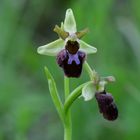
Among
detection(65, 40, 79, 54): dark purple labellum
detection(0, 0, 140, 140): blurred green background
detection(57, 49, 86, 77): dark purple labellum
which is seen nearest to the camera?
detection(57, 49, 86, 77): dark purple labellum

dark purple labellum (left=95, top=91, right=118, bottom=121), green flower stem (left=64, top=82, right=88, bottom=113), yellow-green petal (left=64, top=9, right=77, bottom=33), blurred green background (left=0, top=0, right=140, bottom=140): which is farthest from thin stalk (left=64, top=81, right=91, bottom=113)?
blurred green background (left=0, top=0, right=140, bottom=140)

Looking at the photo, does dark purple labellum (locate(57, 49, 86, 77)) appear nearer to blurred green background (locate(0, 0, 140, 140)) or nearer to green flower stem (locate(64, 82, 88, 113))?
green flower stem (locate(64, 82, 88, 113))

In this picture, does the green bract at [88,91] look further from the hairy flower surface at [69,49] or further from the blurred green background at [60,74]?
the blurred green background at [60,74]

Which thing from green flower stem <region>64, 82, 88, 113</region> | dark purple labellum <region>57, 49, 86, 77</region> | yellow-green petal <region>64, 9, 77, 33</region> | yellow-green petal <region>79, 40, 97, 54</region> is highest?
yellow-green petal <region>64, 9, 77, 33</region>

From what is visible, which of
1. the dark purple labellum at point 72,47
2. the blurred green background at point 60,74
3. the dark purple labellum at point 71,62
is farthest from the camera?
the blurred green background at point 60,74

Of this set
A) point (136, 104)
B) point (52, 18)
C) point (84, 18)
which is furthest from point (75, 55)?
point (52, 18)

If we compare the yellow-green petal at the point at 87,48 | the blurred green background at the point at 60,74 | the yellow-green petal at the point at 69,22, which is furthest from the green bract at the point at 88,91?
the blurred green background at the point at 60,74

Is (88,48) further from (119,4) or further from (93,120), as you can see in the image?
(119,4)
